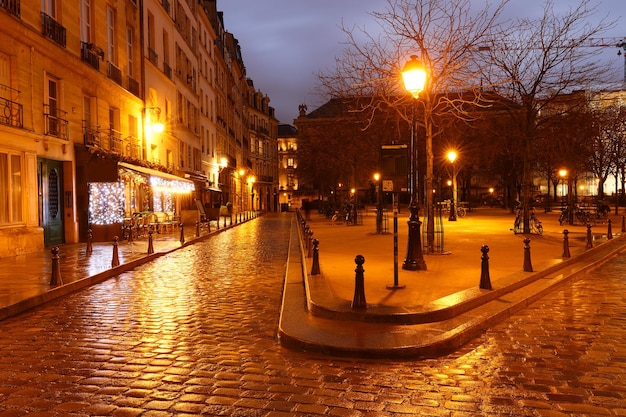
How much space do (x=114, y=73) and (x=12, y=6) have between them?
8016 millimetres

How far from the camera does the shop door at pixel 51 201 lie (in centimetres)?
1781

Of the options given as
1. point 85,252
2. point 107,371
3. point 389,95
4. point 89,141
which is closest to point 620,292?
point 107,371

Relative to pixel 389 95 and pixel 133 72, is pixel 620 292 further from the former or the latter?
pixel 133 72

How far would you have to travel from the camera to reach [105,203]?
2103 centimetres

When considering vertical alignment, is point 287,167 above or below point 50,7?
below

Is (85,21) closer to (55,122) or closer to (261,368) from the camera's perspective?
(55,122)

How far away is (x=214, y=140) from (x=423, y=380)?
152ft

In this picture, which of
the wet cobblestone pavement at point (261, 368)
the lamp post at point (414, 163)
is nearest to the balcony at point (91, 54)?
the wet cobblestone pavement at point (261, 368)

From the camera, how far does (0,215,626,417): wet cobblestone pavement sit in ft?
15.1

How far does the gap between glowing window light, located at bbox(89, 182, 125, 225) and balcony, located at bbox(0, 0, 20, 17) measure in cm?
654

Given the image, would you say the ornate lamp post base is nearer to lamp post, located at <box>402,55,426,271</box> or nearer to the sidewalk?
lamp post, located at <box>402,55,426,271</box>

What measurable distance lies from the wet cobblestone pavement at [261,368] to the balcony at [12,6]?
9.77 m

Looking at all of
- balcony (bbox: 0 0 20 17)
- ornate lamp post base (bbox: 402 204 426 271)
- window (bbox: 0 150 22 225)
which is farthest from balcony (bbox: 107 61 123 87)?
ornate lamp post base (bbox: 402 204 426 271)

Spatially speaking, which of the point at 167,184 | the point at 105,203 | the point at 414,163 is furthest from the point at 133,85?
the point at 414,163
